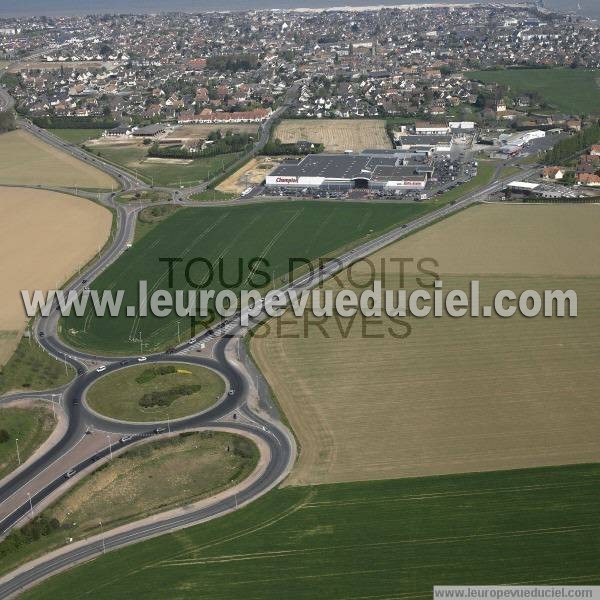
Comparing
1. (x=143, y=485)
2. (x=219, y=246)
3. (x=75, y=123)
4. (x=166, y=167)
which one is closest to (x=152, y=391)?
(x=143, y=485)

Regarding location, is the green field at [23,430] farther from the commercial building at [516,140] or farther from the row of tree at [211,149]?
the commercial building at [516,140]

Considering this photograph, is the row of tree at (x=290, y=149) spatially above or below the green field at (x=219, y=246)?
above

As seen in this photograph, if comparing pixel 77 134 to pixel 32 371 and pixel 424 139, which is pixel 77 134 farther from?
pixel 32 371

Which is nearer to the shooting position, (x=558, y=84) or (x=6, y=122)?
(x=6, y=122)

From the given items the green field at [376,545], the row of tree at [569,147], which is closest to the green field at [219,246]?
the green field at [376,545]

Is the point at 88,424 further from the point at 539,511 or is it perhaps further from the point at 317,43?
the point at 317,43

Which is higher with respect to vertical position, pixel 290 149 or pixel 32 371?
pixel 290 149

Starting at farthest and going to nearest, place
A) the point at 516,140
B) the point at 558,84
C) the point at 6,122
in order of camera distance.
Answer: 1. the point at 558,84
2. the point at 6,122
3. the point at 516,140
